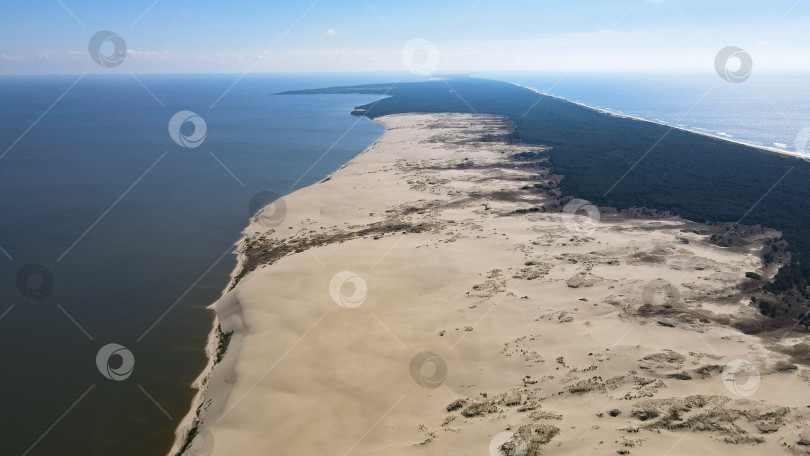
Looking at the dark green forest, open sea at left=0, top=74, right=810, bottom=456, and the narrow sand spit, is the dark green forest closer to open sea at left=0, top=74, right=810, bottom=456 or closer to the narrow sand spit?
the narrow sand spit

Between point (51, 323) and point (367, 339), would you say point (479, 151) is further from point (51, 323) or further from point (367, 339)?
point (51, 323)

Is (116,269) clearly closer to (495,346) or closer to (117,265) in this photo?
(117,265)

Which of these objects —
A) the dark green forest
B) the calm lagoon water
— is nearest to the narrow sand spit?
the calm lagoon water

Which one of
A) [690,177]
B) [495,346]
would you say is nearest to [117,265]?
[495,346]

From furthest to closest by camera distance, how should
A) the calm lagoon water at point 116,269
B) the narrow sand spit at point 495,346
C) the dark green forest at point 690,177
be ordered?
the dark green forest at point 690,177, the calm lagoon water at point 116,269, the narrow sand spit at point 495,346

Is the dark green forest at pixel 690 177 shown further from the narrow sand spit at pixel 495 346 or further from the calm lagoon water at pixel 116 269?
the calm lagoon water at pixel 116 269

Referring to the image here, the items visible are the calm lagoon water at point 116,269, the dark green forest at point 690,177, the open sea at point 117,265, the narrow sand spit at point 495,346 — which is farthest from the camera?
the dark green forest at point 690,177

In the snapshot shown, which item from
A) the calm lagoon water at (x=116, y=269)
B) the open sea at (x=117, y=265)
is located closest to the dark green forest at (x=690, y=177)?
the open sea at (x=117, y=265)
